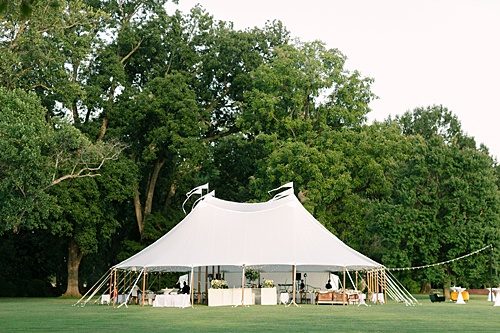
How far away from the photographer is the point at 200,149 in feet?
137

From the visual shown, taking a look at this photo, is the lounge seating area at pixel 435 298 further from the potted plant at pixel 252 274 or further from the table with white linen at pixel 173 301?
the table with white linen at pixel 173 301

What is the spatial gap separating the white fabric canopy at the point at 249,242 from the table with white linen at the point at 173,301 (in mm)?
1139

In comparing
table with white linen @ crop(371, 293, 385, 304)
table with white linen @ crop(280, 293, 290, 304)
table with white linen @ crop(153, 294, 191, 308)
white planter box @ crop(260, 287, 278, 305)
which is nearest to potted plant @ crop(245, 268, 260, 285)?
table with white linen @ crop(280, 293, 290, 304)

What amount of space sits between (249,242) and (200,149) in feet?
41.3

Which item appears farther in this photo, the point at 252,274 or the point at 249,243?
the point at 252,274

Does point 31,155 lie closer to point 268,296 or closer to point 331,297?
point 268,296

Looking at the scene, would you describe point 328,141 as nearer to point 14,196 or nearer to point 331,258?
point 331,258

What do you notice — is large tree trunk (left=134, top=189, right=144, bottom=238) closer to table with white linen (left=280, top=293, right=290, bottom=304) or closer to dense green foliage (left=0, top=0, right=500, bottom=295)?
dense green foliage (left=0, top=0, right=500, bottom=295)

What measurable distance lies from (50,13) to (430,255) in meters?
19.1

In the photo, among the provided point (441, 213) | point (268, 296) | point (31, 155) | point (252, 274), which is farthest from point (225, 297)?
point (441, 213)

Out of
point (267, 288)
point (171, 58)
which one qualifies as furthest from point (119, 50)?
point (267, 288)

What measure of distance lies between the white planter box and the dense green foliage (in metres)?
9.40

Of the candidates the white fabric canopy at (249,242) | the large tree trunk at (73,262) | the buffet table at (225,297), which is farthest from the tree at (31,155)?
the buffet table at (225,297)

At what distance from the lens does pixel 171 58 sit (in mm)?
43656
